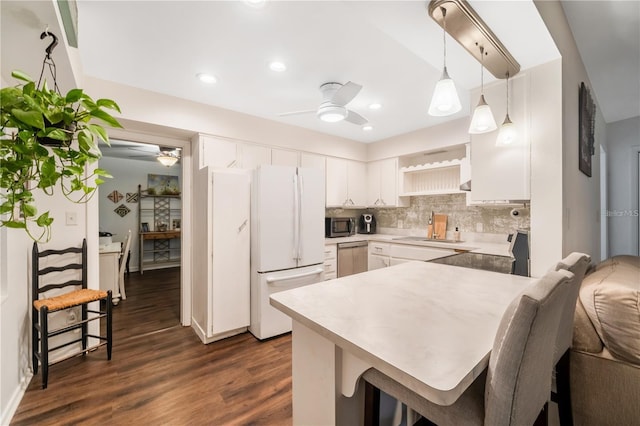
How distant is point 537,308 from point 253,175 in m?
2.61

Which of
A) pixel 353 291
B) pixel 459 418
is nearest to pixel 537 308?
pixel 459 418

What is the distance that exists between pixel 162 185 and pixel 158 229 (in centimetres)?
102

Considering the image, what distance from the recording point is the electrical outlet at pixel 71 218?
2377 mm

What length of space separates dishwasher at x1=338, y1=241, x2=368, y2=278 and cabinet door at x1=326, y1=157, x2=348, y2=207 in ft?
2.32

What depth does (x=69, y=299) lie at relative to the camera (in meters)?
2.18

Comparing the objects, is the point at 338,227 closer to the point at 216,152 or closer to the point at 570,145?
the point at 216,152

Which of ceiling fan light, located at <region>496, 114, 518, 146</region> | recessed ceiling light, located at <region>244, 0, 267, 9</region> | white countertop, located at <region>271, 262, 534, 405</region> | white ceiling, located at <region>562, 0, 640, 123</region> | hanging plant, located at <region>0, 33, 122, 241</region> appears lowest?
white countertop, located at <region>271, 262, 534, 405</region>

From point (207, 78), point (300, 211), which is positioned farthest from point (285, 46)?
point (300, 211)

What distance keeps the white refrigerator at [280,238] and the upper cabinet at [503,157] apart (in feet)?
5.34

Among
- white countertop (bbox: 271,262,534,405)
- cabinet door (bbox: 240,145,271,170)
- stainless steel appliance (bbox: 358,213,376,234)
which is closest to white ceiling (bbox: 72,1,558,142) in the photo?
cabinet door (bbox: 240,145,271,170)

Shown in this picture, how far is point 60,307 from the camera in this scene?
2.07 m

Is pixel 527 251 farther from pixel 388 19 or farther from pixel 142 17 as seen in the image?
pixel 142 17

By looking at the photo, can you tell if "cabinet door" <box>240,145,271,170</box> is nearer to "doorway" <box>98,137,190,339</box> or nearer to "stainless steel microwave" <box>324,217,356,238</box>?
"stainless steel microwave" <box>324,217,356,238</box>

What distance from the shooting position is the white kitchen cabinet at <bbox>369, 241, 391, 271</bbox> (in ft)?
12.8
